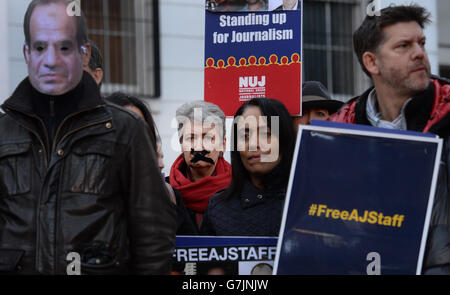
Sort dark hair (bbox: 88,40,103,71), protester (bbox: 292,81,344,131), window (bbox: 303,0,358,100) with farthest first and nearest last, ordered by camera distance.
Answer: window (bbox: 303,0,358,100), protester (bbox: 292,81,344,131), dark hair (bbox: 88,40,103,71)

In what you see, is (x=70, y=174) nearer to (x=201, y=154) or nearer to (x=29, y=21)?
(x=29, y=21)

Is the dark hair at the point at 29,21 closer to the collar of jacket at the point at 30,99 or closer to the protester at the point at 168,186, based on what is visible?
the collar of jacket at the point at 30,99

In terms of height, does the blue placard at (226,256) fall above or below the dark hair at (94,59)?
below

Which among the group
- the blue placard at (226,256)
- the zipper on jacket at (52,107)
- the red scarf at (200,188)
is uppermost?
the zipper on jacket at (52,107)

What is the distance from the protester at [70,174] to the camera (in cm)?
339

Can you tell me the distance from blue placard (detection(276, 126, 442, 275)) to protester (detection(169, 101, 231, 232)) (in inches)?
47.4

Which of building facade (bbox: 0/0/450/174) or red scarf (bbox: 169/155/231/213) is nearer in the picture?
red scarf (bbox: 169/155/231/213)

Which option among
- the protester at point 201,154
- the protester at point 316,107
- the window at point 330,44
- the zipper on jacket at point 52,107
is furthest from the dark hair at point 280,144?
the window at point 330,44

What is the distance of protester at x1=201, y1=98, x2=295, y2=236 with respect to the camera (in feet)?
13.7

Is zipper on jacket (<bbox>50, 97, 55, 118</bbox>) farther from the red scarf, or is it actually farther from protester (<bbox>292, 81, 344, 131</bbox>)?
protester (<bbox>292, 81, 344, 131</bbox>)

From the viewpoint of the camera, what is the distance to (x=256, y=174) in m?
4.32

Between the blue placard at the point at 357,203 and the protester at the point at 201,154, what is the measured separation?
1.20 metres

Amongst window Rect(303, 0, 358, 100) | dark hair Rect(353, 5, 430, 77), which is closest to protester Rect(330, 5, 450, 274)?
dark hair Rect(353, 5, 430, 77)
